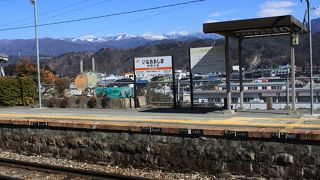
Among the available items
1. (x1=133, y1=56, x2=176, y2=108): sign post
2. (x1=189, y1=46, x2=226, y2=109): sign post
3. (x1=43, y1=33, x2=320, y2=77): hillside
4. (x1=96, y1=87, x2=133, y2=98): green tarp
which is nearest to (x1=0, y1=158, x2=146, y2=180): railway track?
(x1=189, y1=46, x2=226, y2=109): sign post

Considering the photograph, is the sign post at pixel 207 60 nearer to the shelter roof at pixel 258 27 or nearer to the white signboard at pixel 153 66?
the shelter roof at pixel 258 27

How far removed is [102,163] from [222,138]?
415cm

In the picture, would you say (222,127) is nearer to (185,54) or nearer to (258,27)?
(258,27)

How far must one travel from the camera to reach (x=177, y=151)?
42.9 ft

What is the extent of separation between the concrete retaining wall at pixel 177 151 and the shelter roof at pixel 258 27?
6391mm

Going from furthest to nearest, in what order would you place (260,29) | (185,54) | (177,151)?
(185,54) < (260,29) < (177,151)

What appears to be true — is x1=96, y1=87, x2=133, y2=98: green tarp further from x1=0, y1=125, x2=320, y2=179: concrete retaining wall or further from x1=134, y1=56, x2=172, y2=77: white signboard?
x1=0, y1=125, x2=320, y2=179: concrete retaining wall

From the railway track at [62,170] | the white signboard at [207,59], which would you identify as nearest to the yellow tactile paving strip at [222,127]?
the railway track at [62,170]

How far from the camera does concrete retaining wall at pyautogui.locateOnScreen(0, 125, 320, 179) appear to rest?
11148mm

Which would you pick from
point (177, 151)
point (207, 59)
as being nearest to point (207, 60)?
point (207, 59)

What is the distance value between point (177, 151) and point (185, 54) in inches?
2020

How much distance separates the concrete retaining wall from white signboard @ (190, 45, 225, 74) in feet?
24.8

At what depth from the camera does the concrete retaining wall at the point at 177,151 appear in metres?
11.1

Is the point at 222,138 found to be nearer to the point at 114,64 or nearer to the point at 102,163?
the point at 102,163
